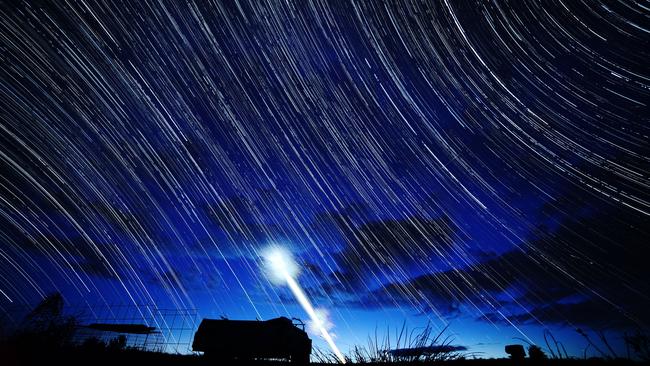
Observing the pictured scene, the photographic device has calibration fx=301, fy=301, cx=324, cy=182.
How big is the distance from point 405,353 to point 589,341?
1.98m

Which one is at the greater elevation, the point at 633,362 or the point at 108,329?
the point at 108,329

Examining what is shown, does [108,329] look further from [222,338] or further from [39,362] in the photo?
[39,362]

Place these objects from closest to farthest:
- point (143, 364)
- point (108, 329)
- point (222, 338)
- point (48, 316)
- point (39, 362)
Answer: point (39, 362) → point (143, 364) → point (48, 316) → point (222, 338) → point (108, 329)

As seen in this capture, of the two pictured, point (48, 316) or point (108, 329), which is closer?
point (48, 316)

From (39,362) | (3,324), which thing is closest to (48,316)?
(3,324)

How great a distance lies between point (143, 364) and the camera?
5910 mm

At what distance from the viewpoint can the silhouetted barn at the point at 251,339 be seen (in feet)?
48.2

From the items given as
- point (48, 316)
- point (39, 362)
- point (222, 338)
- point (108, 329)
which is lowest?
point (39, 362)

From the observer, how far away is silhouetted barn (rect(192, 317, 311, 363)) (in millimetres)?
14695

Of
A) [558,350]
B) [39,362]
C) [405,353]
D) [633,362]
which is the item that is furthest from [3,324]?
[633,362]

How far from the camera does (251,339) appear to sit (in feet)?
49.5

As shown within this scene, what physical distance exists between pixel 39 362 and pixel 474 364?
745cm

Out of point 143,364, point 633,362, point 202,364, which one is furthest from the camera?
point 202,364

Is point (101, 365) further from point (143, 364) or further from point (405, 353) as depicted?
point (405, 353)
